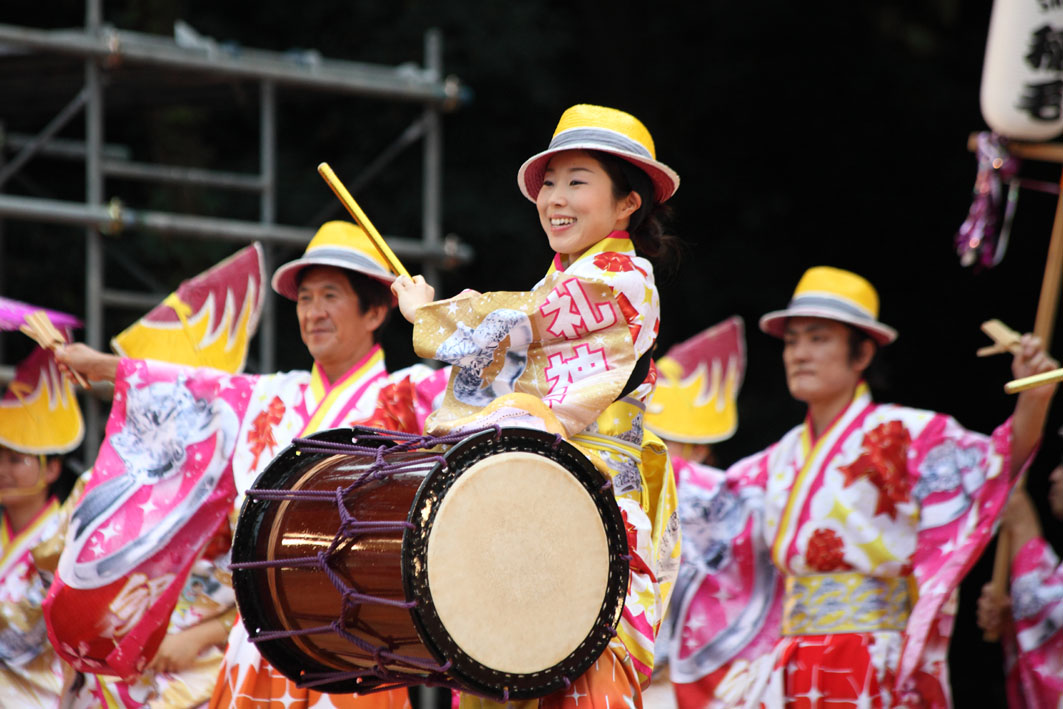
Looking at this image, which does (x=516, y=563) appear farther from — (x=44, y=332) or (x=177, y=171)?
(x=177, y=171)

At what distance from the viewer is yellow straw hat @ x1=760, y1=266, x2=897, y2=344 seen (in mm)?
4637

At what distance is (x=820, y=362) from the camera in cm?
466

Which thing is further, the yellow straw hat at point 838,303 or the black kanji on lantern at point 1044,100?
the yellow straw hat at point 838,303

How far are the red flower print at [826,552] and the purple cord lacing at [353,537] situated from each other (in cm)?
179

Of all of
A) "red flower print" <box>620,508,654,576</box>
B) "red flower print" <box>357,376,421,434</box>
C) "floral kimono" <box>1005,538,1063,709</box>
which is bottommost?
"floral kimono" <box>1005,538,1063,709</box>

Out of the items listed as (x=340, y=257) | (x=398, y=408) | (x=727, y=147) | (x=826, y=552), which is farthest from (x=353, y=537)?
(x=727, y=147)

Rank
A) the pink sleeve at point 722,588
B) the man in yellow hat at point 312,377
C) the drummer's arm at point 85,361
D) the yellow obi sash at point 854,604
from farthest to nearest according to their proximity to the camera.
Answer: the pink sleeve at point 722,588, the yellow obi sash at point 854,604, the man in yellow hat at point 312,377, the drummer's arm at point 85,361

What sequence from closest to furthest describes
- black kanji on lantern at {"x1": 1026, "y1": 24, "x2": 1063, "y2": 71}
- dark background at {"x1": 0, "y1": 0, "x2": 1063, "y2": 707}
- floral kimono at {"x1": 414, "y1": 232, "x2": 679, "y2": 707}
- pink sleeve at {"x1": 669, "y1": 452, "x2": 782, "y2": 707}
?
floral kimono at {"x1": 414, "y1": 232, "x2": 679, "y2": 707}
black kanji on lantern at {"x1": 1026, "y1": 24, "x2": 1063, "y2": 71}
pink sleeve at {"x1": 669, "y1": 452, "x2": 782, "y2": 707}
dark background at {"x1": 0, "y1": 0, "x2": 1063, "y2": 707}

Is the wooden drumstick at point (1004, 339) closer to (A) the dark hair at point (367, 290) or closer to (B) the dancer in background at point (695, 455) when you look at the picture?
(B) the dancer in background at point (695, 455)

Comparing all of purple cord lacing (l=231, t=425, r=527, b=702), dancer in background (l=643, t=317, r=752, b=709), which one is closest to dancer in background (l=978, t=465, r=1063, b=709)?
dancer in background (l=643, t=317, r=752, b=709)

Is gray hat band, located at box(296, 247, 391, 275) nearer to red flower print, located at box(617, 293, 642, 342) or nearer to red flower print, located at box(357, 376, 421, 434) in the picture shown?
red flower print, located at box(357, 376, 421, 434)

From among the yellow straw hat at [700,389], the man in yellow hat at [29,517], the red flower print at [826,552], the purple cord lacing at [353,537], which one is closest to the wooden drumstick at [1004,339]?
the red flower print at [826,552]

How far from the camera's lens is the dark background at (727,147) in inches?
300

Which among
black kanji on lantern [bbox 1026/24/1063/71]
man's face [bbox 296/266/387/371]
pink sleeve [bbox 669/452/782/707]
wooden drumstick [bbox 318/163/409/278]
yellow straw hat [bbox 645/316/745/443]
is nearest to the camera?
wooden drumstick [bbox 318/163/409/278]
